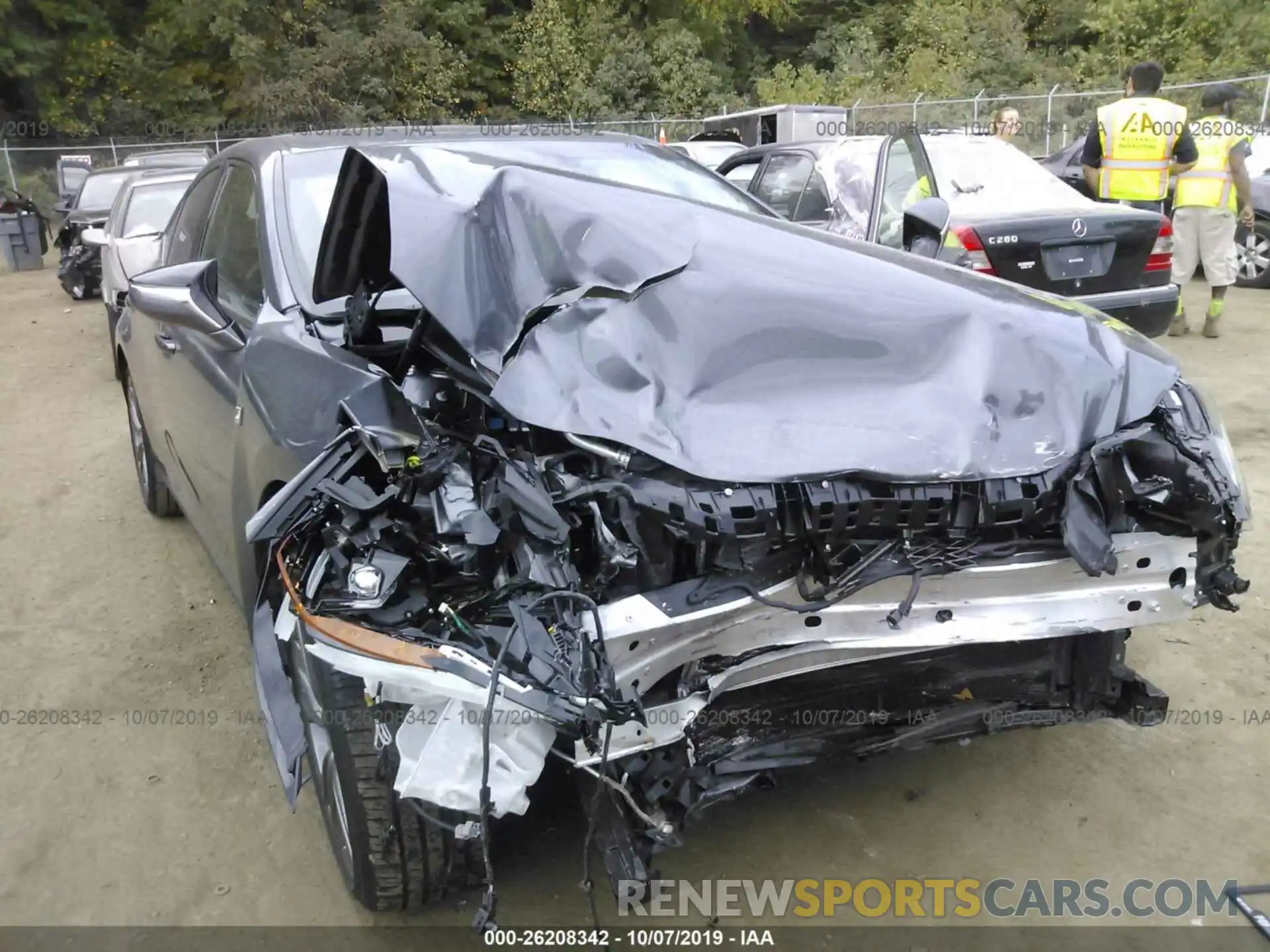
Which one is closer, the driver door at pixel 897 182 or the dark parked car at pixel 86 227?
the driver door at pixel 897 182

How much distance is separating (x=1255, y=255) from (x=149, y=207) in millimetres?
9982

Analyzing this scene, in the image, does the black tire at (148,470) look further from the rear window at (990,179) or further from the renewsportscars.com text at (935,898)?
the rear window at (990,179)

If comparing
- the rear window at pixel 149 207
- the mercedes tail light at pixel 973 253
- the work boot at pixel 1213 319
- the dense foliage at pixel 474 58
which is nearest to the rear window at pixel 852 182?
the mercedes tail light at pixel 973 253

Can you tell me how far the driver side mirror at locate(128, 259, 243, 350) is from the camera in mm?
3059

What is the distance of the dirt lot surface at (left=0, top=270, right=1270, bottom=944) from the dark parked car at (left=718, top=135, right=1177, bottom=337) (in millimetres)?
2577

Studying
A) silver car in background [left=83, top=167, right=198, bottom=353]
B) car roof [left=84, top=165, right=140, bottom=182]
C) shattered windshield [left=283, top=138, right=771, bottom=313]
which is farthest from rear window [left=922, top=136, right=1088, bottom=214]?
car roof [left=84, top=165, right=140, bottom=182]

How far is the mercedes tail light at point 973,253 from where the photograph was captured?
612cm

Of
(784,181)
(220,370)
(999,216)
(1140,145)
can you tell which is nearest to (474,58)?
(784,181)

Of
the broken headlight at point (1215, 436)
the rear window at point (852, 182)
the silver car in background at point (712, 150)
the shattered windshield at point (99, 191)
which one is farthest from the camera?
the shattered windshield at point (99, 191)

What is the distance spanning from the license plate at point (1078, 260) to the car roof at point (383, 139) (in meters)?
3.28

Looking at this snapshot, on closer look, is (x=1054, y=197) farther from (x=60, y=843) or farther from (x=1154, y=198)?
(x=60, y=843)

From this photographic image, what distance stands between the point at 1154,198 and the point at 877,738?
6.84 meters

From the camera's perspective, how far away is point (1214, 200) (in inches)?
313

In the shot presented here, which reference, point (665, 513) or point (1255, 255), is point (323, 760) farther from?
point (1255, 255)
